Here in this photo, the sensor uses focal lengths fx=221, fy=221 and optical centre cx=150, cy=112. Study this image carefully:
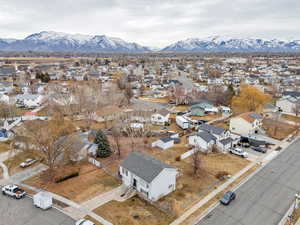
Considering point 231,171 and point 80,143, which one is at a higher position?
point 80,143

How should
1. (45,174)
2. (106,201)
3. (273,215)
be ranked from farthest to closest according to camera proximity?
(45,174) < (106,201) < (273,215)

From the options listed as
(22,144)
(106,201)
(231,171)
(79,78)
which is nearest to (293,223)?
(231,171)

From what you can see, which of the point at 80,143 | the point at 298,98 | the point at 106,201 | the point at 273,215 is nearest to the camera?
the point at 273,215

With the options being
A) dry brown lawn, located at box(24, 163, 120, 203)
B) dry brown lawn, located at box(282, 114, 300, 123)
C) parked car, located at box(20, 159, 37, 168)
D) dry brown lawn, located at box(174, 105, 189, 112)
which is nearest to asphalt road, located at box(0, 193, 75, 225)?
dry brown lawn, located at box(24, 163, 120, 203)

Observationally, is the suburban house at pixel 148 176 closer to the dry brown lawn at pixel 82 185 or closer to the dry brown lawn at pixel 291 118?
the dry brown lawn at pixel 82 185

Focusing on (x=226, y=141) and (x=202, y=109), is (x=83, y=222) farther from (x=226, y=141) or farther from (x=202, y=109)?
(x=202, y=109)

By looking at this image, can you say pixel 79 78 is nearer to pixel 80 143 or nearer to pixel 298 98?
pixel 80 143
